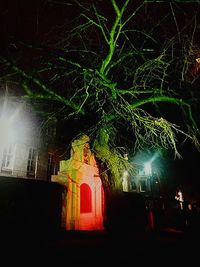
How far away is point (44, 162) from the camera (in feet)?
75.5

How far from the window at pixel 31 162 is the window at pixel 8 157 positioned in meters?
1.87

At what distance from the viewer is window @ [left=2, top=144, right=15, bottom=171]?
1929 centimetres

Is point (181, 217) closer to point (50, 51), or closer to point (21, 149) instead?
point (21, 149)

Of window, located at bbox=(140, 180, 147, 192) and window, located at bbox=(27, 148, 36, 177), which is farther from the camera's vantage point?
window, located at bbox=(140, 180, 147, 192)

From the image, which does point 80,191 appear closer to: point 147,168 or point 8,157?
point 8,157

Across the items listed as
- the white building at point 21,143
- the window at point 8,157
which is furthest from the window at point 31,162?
the window at point 8,157

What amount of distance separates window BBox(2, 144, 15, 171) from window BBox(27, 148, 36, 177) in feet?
6.13

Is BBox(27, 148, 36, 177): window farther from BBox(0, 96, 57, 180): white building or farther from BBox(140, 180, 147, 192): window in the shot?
BBox(140, 180, 147, 192): window

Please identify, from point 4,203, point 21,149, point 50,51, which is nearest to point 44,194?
point 4,203

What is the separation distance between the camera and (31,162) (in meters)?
21.6

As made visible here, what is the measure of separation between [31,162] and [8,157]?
99.0 inches

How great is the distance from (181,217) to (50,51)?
16805 millimetres

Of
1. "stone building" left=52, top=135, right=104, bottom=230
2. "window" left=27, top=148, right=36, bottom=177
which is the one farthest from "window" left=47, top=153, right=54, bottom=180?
"stone building" left=52, top=135, right=104, bottom=230

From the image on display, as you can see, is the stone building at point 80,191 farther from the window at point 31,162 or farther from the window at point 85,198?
the window at point 31,162
